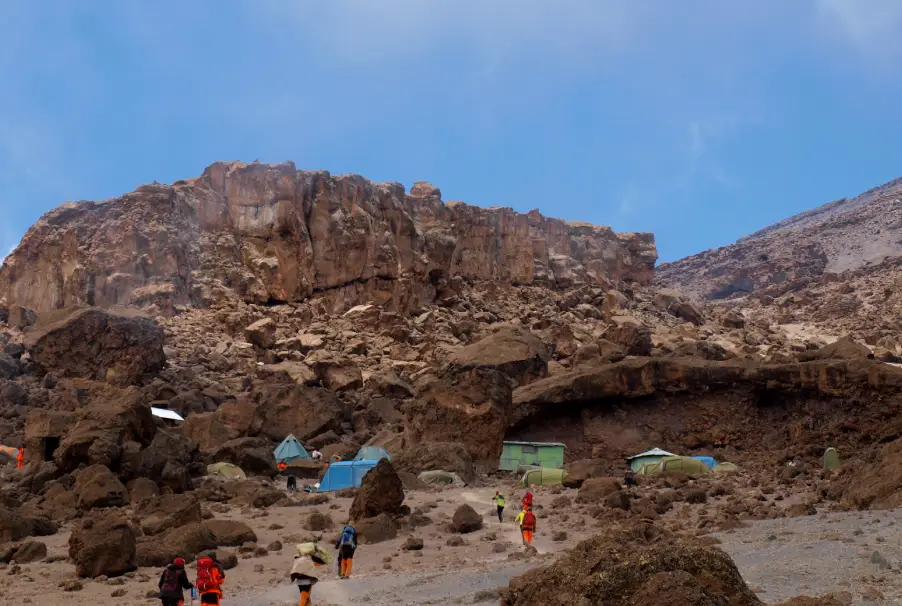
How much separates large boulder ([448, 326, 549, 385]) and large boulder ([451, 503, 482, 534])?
52.5 ft

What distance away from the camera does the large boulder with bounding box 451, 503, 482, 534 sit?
1753cm

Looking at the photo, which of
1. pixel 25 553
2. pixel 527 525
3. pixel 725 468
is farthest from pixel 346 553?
pixel 725 468

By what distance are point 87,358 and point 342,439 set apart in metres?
15.2

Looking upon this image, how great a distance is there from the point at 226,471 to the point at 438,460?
21.0 ft

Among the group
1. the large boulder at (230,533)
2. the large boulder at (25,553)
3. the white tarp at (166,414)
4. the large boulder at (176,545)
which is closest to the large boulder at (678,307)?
the white tarp at (166,414)

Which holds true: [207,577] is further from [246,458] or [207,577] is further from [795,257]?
[795,257]

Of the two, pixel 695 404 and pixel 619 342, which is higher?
pixel 619 342

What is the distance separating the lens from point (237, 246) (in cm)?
6072

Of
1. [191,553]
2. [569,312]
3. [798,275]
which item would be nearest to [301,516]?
[191,553]

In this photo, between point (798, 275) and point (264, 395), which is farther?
point (798, 275)

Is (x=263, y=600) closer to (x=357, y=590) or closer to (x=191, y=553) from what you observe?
(x=357, y=590)

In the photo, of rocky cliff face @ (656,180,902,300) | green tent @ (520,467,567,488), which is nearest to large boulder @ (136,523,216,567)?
green tent @ (520,467,567,488)

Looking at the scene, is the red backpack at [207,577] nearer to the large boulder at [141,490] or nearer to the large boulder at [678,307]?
the large boulder at [141,490]

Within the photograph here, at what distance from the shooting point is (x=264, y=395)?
3472cm
